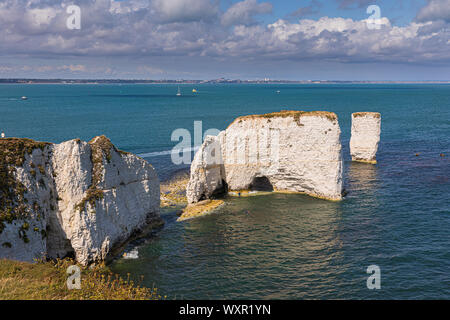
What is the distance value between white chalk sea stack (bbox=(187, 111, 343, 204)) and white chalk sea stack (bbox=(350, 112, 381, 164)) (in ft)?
66.5

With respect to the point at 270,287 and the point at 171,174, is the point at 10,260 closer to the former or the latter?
the point at 270,287

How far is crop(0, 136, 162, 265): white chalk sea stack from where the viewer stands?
2142 centimetres

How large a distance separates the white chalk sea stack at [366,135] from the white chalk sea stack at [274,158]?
20.3m

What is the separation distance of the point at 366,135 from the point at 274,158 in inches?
943

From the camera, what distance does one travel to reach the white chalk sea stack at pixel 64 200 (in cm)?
2142

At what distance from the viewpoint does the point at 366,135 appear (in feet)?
192
